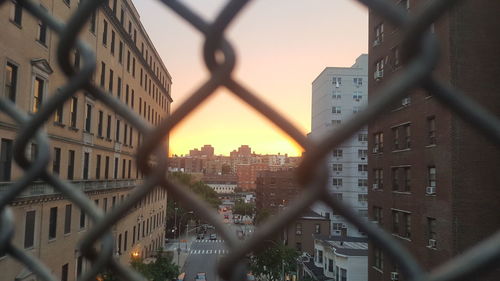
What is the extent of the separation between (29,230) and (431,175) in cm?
1733

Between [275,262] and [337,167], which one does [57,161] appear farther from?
[337,167]

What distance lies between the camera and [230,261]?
873 millimetres

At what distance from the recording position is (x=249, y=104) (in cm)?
89

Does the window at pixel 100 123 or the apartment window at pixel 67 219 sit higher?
the window at pixel 100 123

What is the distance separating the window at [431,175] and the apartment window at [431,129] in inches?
47.5

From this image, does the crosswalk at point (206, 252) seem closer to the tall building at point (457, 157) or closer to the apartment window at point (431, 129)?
the tall building at point (457, 157)

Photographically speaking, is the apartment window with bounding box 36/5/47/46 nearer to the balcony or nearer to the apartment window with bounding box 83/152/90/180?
the balcony

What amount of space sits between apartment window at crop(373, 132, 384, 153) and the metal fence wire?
24.4 meters

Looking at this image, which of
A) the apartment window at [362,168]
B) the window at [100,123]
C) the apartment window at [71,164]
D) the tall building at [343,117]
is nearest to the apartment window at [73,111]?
the apartment window at [71,164]

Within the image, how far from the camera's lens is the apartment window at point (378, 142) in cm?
2439

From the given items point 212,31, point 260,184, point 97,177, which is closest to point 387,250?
point 212,31

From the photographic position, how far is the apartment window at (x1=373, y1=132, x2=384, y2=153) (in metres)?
24.4

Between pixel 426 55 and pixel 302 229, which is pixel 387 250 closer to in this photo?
pixel 426 55

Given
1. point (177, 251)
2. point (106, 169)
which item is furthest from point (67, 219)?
point (177, 251)
